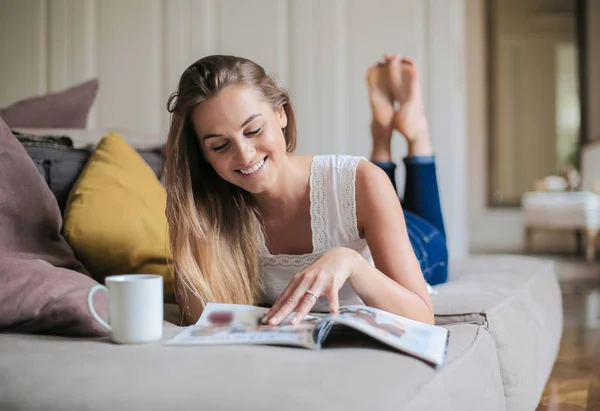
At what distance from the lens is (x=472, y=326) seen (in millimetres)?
1163

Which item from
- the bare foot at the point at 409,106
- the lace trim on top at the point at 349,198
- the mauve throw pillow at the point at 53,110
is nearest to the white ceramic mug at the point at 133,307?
the lace trim on top at the point at 349,198

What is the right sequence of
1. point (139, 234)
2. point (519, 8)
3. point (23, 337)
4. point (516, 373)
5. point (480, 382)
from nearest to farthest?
1. point (480, 382)
2. point (23, 337)
3. point (516, 373)
4. point (139, 234)
5. point (519, 8)

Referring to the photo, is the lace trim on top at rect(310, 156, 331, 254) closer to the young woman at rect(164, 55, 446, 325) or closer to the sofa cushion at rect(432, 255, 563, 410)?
the young woman at rect(164, 55, 446, 325)

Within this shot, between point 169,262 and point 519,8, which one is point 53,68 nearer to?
point 169,262

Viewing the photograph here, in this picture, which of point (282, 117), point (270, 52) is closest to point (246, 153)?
point (282, 117)

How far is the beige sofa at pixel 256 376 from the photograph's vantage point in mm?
702

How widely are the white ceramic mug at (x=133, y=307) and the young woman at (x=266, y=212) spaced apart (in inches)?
7.5

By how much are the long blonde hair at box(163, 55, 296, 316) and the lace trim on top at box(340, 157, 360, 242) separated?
0.49 feet

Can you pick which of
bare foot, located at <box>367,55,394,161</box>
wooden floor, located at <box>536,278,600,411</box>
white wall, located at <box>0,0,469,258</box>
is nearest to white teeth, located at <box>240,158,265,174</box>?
wooden floor, located at <box>536,278,600,411</box>

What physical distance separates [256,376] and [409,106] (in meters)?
1.50

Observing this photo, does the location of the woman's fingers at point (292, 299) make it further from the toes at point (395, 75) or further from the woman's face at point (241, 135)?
the toes at point (395, 75)

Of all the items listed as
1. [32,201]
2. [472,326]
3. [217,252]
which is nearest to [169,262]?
[217,252]

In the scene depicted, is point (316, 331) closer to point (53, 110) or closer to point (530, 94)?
point (53, 110)

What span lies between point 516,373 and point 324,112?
6.20ft
